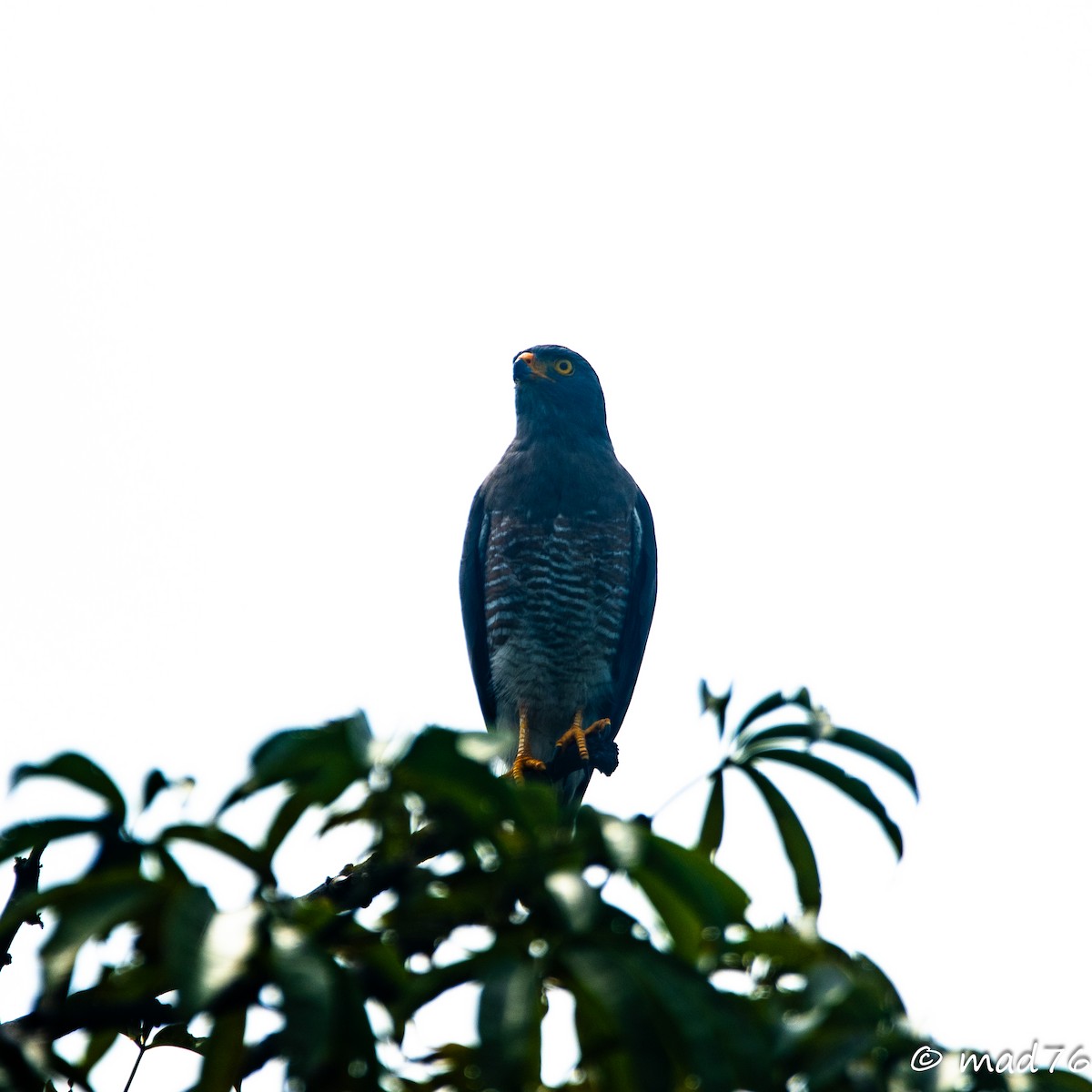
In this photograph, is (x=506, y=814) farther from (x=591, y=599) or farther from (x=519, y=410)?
(x=519, y=410)

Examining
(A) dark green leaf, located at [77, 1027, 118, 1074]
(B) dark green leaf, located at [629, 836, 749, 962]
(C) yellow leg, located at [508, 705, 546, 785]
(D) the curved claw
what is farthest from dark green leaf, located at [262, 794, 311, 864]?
(D) the curved claw

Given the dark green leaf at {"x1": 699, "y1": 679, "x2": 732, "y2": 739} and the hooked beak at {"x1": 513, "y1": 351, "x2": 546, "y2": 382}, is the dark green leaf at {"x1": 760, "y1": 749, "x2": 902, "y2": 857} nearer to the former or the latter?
the dark green leaf at {"x1": 699, "y1": 679, "x2": 732, "y2": 739}

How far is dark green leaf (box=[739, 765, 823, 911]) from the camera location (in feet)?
8.02

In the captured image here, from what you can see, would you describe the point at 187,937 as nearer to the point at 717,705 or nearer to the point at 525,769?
the point at 717,705

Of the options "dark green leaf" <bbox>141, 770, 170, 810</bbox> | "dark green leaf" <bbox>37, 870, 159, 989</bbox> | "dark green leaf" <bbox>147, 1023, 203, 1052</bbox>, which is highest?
"dark green leaf" <bbox>141, 770, 170, 810</bbox>

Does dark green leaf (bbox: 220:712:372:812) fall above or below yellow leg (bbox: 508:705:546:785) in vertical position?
above

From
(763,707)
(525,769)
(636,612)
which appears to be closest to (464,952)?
(763,707)

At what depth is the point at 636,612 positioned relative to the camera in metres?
6.86

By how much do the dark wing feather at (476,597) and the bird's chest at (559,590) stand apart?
236 millimetres

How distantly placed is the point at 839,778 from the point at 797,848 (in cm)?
23

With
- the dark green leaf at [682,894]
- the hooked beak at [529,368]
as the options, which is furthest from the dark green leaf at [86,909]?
the hooked beak at [529,368]

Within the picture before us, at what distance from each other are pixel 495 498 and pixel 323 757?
5184 millimetres

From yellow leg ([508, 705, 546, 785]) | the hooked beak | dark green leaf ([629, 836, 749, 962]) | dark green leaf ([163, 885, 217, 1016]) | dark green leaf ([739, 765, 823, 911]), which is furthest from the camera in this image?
the hooked beak

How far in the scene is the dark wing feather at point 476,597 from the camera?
22.9 ft
